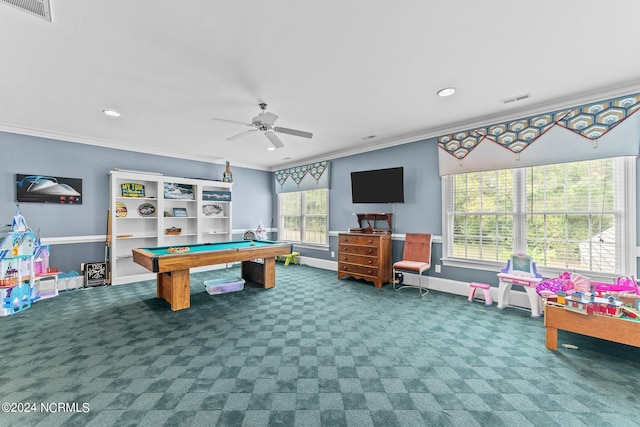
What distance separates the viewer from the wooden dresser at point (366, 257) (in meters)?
4.43

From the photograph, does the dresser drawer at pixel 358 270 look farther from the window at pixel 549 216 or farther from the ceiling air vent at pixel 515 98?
the ceiling air vent at pixel 515 98

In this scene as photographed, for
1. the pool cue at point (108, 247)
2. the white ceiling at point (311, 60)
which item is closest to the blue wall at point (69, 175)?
the pool cue at point (108, 247)

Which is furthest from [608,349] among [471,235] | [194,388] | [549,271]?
[194,388]

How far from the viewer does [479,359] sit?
2.23m

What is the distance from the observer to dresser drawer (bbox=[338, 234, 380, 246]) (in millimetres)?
4480

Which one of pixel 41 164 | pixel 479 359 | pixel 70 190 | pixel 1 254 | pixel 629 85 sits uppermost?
pixel 629 85

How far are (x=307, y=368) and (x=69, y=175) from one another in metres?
5.17

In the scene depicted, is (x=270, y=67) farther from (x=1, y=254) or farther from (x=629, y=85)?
(x=1, y=254)

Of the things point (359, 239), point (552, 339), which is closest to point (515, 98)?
point (552, 339)

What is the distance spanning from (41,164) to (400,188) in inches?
232

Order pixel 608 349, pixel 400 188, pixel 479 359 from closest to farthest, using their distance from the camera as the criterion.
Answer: pixel 479 359
pixel 608 349
pixel 400 188

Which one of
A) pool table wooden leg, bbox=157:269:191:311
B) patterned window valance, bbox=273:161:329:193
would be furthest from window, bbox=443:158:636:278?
pool table wooden leg, bbox=157:269:191:311

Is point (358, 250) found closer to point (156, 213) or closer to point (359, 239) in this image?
point (359, 239)

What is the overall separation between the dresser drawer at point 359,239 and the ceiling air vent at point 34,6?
425cm
